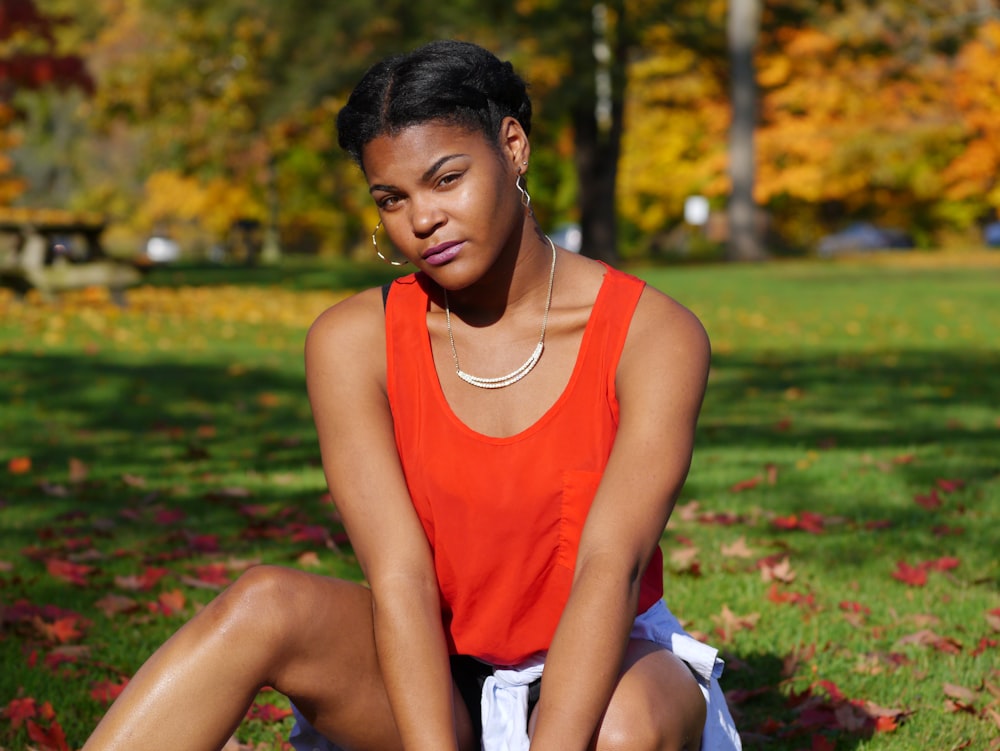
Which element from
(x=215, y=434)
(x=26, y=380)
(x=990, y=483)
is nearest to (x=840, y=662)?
(x=990, y=483)

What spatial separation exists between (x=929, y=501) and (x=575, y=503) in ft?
11.9

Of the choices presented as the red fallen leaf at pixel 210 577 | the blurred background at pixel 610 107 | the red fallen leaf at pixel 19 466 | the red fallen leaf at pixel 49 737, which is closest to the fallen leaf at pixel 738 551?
the red fallen leaf at pixel 210 577

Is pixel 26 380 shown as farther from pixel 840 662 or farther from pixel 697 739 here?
pixel 697 739

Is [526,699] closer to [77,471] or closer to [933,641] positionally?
[933,641]

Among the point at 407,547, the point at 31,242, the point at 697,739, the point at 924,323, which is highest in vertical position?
the point at 407,547

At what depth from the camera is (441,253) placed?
2596 mm

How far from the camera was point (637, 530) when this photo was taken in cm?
248

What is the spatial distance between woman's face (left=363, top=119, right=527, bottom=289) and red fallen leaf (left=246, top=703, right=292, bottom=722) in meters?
1.46

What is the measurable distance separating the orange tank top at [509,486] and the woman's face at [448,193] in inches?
7.8

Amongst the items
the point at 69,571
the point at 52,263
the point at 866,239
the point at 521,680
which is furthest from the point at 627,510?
the point at 866,239

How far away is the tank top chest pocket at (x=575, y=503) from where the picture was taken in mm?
2564

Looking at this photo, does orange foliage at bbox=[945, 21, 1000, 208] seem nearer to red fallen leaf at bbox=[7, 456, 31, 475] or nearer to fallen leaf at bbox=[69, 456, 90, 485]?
fallen leaf at bbox=[69, 456, 90, 485]

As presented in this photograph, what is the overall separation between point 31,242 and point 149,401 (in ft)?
26.2

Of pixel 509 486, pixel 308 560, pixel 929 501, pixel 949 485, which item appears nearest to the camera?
pixel 509 486
